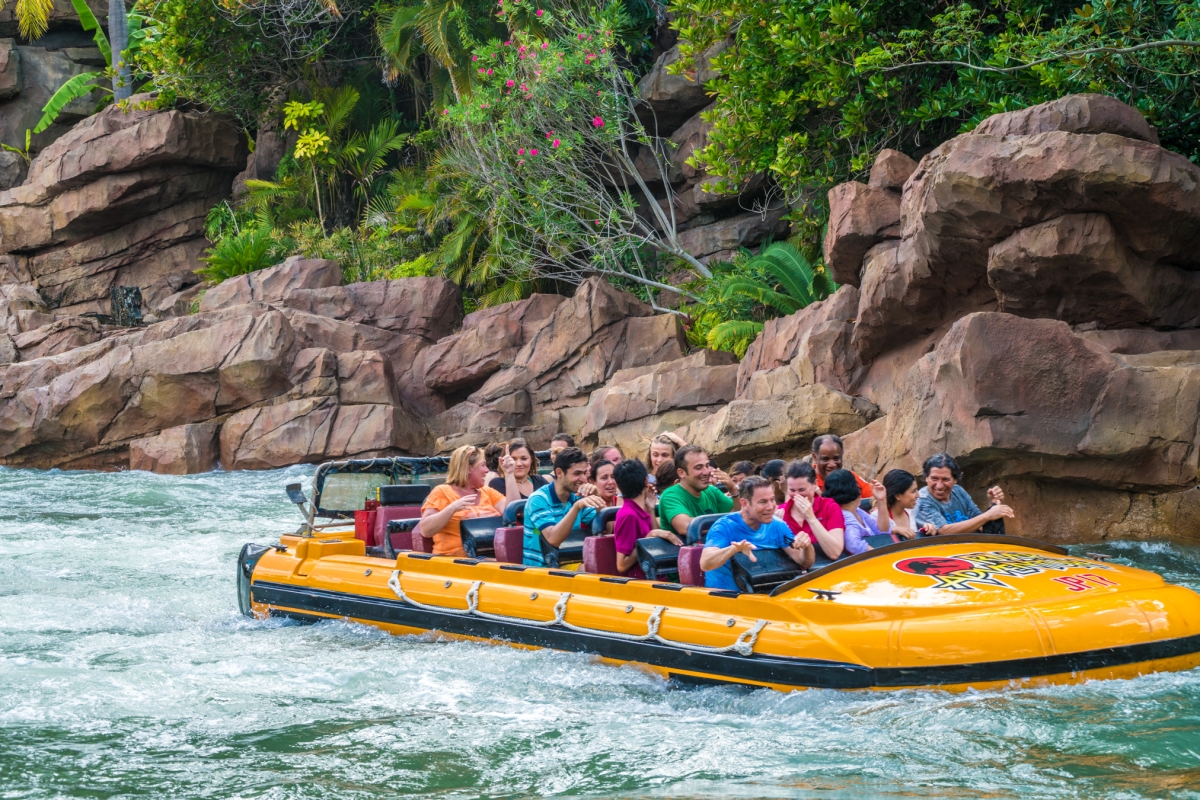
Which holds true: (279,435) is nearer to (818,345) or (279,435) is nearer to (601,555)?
(818,345)

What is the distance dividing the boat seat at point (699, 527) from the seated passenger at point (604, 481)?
2.21ft

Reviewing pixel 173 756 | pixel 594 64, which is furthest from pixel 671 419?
pixel 173 756

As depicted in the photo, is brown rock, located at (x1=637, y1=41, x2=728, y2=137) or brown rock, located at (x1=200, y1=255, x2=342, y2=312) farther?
brown rock, located at (x1=200, y1=255, x2=342, y2=312)

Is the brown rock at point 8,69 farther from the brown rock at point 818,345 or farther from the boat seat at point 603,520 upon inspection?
the boat seat at point 603,520

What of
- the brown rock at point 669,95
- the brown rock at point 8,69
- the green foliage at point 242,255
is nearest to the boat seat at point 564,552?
the brown rock at point 669,95

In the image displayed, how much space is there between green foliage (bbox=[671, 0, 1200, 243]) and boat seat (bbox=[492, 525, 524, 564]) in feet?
23.3

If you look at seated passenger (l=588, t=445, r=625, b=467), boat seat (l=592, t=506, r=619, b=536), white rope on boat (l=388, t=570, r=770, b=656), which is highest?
seated passenger (l=588, t=445, r=625, b=467)

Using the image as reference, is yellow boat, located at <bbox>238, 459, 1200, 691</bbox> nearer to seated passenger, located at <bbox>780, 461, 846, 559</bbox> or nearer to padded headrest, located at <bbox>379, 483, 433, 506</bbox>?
seated passenger, located at <bbox>780, 461, 846, 559</bbox>

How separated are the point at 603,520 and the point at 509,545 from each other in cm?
75

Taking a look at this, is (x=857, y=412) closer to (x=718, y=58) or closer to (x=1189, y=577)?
(x=1189, y=577)

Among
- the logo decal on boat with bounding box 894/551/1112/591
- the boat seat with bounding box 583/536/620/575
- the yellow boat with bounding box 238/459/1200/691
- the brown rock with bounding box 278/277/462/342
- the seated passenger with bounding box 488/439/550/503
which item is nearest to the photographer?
the yellow boat with bounding box 238/459/1200/691

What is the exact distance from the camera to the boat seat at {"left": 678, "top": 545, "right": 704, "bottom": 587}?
19.6ft

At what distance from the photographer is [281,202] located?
2497 cm

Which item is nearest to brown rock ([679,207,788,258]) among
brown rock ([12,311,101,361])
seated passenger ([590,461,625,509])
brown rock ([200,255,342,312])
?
brown rock ([200,255,342,312])
